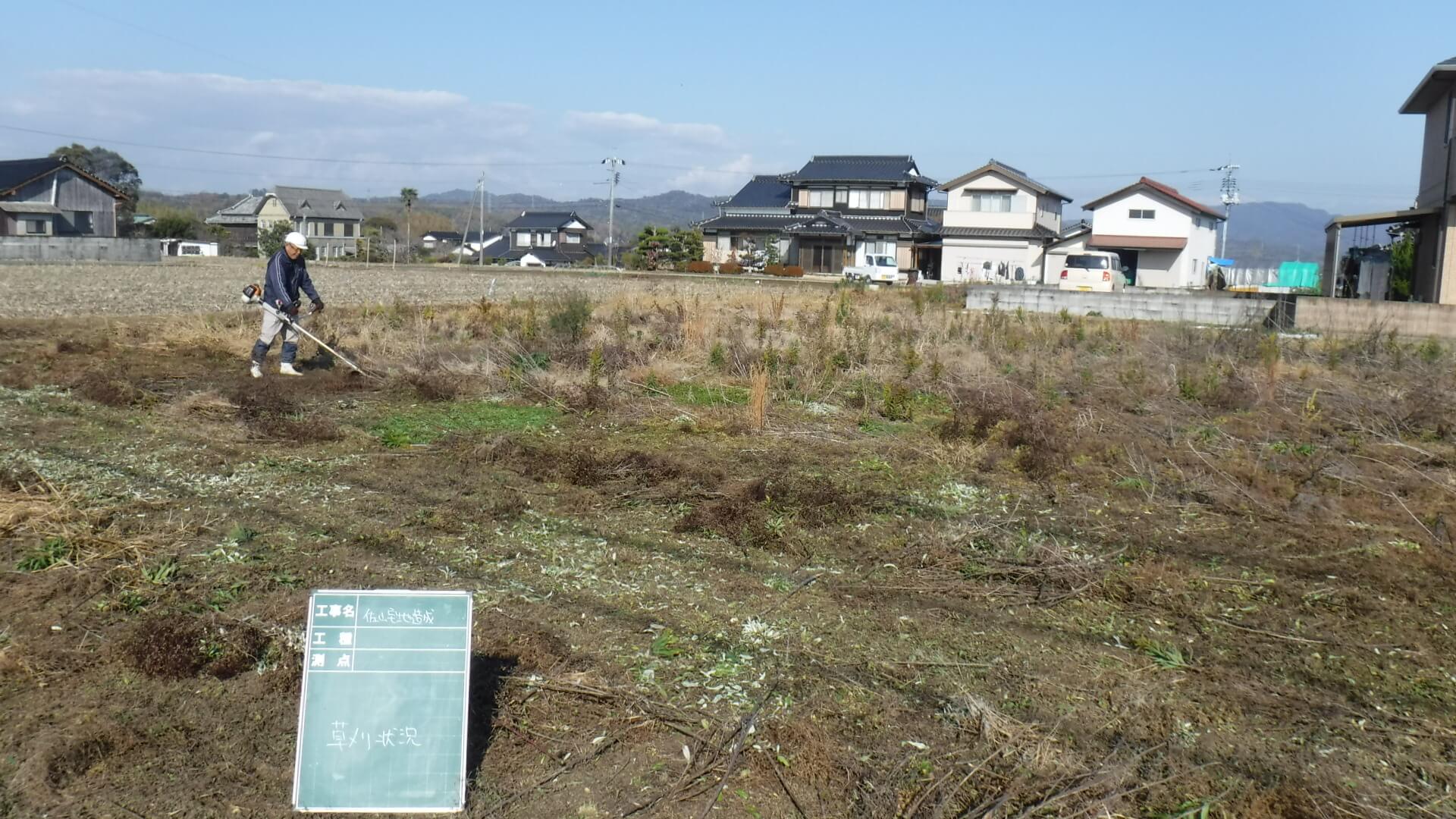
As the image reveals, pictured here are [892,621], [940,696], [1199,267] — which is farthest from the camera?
[1199,267]

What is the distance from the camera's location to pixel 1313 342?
1347cm

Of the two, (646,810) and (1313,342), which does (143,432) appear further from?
(1313,342)

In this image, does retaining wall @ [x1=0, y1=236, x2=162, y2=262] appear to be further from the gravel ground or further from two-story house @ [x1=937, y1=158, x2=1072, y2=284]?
two-story house @ [x1=937, y1=158, x2=1072, y2=284]

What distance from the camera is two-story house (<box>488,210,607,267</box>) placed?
63.4 m

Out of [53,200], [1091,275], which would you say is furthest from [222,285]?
[53,200]

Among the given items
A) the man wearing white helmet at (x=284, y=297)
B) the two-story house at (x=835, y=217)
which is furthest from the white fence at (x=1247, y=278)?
the man wearing white helmet at (x=284, y=297)

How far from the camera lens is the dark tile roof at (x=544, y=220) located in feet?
217

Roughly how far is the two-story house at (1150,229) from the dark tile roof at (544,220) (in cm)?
3550

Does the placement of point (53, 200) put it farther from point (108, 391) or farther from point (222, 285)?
point (108, 391)

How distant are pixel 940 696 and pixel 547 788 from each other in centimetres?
134

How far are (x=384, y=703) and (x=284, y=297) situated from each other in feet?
24.0

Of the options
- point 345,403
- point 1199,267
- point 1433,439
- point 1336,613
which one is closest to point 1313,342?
point 1433,439

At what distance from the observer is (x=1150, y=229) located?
3962cm

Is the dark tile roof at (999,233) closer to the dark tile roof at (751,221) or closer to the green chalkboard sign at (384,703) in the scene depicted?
the dark tile roof at (751,221)
